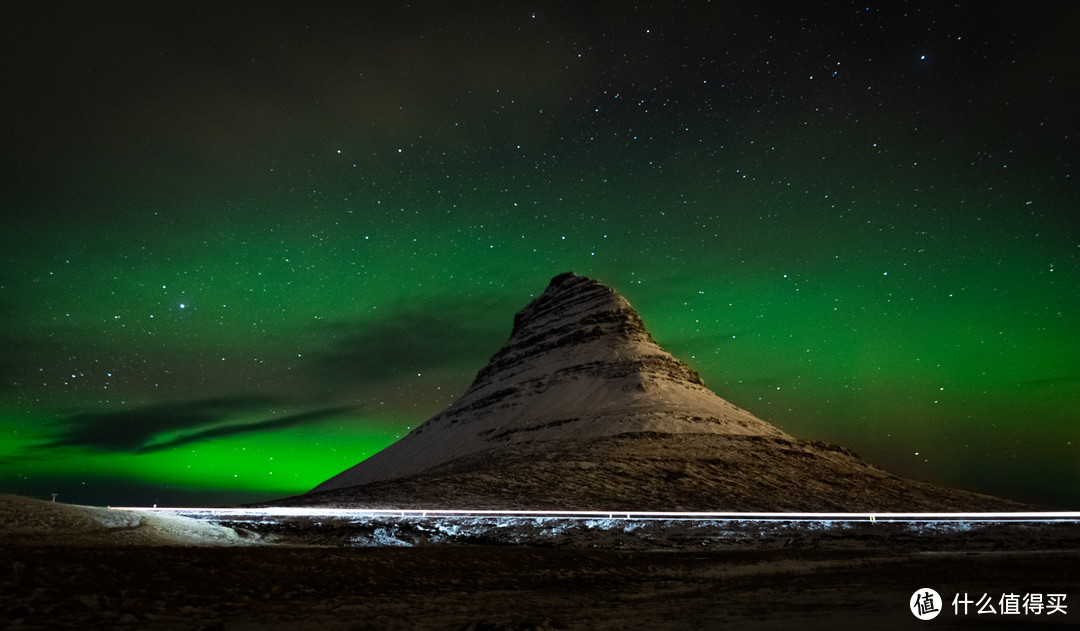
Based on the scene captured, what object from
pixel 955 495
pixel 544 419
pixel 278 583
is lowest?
pixel 955 495

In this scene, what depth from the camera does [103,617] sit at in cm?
994

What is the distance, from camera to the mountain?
60.6m

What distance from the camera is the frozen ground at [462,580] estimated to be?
10.2 metres

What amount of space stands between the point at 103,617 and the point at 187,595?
5.45 feet

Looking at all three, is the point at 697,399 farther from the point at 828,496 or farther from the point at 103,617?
the point at 103,617

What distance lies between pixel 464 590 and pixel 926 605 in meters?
9.35

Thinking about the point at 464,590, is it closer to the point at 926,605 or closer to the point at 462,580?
the point at 462,580

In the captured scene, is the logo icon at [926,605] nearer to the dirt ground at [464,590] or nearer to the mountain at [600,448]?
the dirt ground at [464,590]

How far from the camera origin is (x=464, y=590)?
13.9 meters

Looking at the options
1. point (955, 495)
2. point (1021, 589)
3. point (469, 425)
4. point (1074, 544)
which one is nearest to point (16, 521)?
point (1021, 589)

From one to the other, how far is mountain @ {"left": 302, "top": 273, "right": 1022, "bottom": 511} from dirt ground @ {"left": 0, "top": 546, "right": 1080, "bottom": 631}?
3310cm

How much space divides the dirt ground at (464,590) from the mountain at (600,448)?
1303 inches

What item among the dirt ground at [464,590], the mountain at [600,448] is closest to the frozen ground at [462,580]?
the dirt ground at [464,590]

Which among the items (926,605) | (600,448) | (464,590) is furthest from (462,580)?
(600,448)
